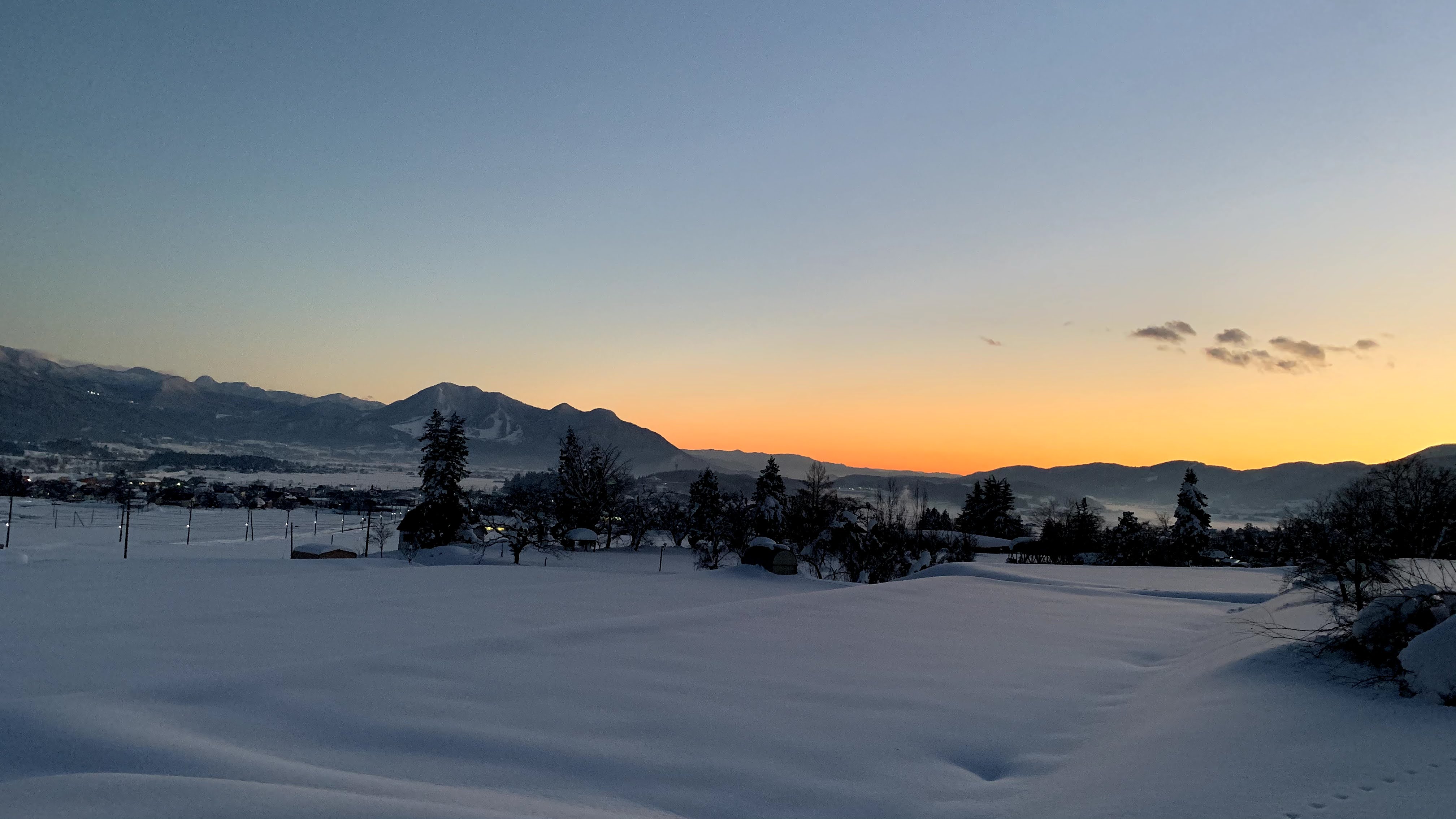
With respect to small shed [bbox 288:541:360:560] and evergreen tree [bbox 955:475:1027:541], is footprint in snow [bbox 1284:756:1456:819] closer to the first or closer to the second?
small shed [bbox 288:541:360:560]

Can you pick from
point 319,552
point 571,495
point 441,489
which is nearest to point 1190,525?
point 571,495

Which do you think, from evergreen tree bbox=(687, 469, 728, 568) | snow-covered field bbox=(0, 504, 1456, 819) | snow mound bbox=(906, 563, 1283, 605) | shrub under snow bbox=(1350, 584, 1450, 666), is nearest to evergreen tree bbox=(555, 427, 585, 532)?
evergreen tree bbox=(687, 469, 728, 568)

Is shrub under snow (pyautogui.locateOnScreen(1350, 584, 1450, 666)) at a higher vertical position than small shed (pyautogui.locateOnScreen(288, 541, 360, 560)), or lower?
higher

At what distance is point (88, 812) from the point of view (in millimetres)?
4230

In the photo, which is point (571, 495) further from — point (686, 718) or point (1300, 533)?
point (686, 718)

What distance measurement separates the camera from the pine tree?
159 ft

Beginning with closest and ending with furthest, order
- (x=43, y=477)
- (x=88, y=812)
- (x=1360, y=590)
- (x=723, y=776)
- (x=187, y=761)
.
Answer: (x=88, y=812)
(x=187, y=761)
(x=723, y=776)
(x=1360, y=590)
(x=43, y=477)

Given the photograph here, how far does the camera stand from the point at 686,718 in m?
7.73

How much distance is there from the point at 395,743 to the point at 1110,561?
52.9 m

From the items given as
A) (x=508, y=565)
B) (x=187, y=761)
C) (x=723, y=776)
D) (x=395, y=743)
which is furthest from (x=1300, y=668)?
(x=508, y=565)

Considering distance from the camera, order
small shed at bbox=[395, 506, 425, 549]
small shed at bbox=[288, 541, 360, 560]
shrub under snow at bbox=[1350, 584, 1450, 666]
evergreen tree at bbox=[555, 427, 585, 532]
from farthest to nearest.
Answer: evergreen tree at bbox=[555, 427, 585, 532] < small shed at bbox=[395, 506, 425, 549] < small shed at bbox=[288, 541, 360, 560] < shrub under snow at bbox=[1350, 584, 1450, 666]

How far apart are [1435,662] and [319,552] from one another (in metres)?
52.8

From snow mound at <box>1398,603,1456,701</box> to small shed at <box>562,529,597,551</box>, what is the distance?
2210 inches

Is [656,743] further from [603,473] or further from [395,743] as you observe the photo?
[603,473]
